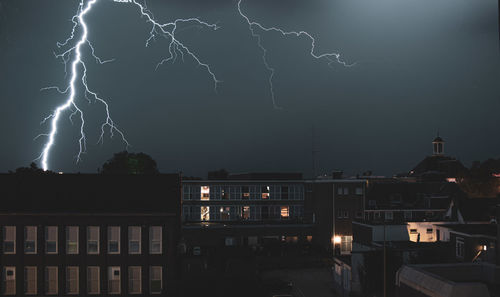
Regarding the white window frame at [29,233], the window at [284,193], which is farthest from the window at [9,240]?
the window at [284,193]

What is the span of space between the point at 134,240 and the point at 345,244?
2388cm

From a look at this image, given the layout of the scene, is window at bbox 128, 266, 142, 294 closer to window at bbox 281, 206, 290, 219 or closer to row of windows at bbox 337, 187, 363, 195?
row of windows at bbox 337, 187, 363, 195

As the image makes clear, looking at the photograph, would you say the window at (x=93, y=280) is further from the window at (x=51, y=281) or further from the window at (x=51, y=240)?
the window at (x=51, y=240)

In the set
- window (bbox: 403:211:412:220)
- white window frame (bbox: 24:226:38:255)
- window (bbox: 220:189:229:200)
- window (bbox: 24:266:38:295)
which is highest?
window (bbox: 220:189:229:200)

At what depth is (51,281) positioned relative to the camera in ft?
94.4

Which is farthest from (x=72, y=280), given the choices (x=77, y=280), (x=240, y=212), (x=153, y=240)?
(x=240, y=212)

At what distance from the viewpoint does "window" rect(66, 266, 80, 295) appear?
2858 centimetres

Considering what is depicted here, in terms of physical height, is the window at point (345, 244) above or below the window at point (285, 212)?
below

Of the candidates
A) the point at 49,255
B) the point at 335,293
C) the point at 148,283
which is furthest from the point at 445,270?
the point at 49,255

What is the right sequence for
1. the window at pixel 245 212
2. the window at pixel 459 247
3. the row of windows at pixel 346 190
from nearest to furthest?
the window at pixel 459 247 → the row of windows at pixel 346 190 → the window at pixel 245 212

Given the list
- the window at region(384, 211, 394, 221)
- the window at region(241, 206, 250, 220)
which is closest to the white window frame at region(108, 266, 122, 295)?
the window at region(241, 206, 250, 220)

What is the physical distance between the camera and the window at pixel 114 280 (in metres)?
28.7

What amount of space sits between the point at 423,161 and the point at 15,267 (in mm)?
88042

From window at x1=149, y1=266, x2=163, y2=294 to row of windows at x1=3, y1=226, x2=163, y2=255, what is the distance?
1.05m
